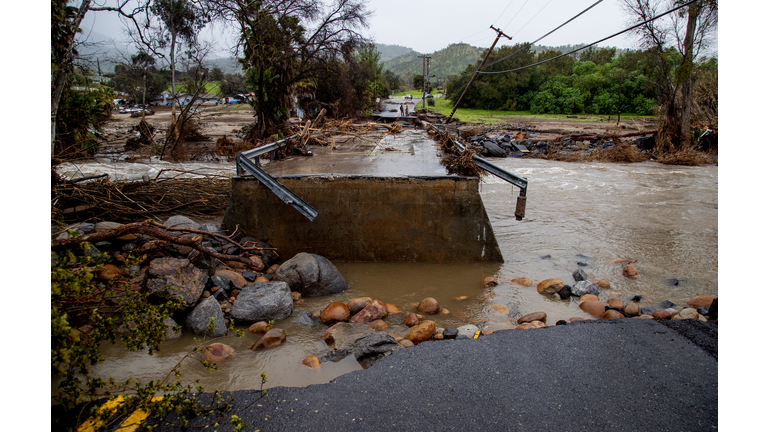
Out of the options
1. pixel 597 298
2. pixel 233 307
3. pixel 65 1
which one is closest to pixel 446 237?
pixel 597 298

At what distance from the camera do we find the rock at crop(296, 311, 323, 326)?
464cm

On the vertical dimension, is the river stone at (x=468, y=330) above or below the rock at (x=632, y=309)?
below

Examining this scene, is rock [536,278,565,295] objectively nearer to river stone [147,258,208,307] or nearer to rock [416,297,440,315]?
rock [416,297,440,315]

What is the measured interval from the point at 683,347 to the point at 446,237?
3.16 metres

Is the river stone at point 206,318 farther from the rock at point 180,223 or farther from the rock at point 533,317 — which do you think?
the rock at point 533,317

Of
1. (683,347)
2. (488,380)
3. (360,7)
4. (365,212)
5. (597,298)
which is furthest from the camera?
(360,7)

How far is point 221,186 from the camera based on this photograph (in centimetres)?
870

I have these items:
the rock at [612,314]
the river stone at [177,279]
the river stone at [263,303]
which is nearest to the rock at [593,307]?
the rock at [612,314]

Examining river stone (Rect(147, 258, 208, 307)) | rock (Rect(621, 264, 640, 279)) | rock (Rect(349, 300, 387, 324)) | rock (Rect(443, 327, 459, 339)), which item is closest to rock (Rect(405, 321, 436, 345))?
rock (Rect(443, 327, 459, 339))

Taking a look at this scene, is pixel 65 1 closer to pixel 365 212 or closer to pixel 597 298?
pixel 365 212

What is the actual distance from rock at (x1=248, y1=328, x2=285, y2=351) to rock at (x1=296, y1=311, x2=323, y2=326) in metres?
0.41

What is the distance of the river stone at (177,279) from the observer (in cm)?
443

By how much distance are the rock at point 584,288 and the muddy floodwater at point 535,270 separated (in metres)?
0.15

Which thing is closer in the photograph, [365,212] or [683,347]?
[683,347]
